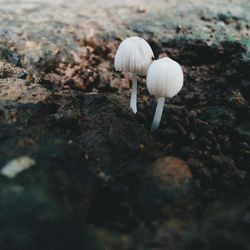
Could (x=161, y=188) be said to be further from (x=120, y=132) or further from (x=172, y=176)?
(x=120, y=132)

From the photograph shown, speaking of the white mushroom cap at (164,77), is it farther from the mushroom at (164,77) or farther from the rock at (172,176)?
the rock at (172,176)

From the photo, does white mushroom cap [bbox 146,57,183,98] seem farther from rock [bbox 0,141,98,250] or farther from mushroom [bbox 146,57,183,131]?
rock [bbox 0,141,98,250]

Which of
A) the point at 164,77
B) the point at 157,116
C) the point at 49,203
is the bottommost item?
the point at 49,203

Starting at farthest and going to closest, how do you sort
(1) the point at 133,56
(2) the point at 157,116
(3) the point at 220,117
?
1. (3) the point at 220,117
2. (2) the point at 157,116
3. (1) the point at 133,56

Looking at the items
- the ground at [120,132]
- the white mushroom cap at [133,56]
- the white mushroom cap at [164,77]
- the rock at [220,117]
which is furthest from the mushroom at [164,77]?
the rock at [220,117]

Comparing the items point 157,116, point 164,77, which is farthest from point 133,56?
point 157,116

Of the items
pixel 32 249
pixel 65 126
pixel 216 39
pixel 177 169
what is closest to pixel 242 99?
pixel 216 39
